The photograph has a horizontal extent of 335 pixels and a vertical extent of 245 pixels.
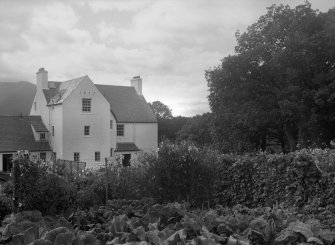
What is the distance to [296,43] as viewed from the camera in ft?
83.1

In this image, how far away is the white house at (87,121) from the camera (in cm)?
3570

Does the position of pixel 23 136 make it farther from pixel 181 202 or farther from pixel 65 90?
pixel 181 202

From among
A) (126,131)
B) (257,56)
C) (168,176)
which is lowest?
(168,176)

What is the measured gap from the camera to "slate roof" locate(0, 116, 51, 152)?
34331 millimetres

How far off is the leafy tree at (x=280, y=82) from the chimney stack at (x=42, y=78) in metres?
16.8

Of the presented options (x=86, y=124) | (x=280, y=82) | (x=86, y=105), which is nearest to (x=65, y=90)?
(x=86, y=105)

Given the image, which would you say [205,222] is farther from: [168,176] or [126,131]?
[126,131]

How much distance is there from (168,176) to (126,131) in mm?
30547

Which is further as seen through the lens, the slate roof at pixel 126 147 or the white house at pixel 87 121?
the slate roof at pixel 126 147

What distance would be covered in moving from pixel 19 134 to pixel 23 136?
1.20 ft

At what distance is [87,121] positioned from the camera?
3672 cm

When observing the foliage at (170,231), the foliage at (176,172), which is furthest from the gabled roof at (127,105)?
the foliage at (170,231)

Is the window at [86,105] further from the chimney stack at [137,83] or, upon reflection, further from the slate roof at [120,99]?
the chimney stack at [137,83]

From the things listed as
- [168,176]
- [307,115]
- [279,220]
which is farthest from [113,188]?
[307,115]
